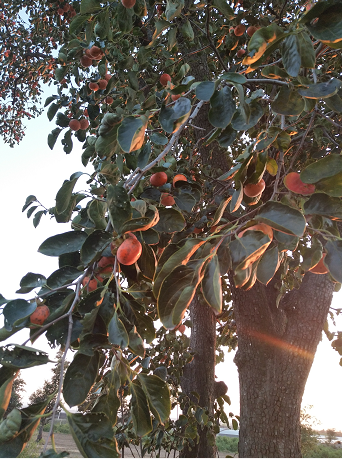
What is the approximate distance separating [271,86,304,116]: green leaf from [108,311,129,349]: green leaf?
51 cm

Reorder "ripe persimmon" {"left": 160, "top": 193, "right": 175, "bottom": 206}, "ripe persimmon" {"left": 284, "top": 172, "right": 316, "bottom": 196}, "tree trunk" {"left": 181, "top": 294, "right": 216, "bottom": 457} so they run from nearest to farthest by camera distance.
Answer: "ripe persimmon" {"left": 284, "top": 172, "right": 316, "bottom": 196}
"ripe persimmon" {"left": 160, "top": 193, "right": 175, "bottom": 206}
"tree trunk" {"left": 181, "top": 294, "right": 216, "bottom": 457}

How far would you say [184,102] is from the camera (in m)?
0.76

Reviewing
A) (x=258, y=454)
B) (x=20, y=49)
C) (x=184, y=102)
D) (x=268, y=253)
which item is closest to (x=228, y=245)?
(x=268, y=253)

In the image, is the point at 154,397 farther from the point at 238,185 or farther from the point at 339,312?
the point at 339,312

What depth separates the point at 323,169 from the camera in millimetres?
691

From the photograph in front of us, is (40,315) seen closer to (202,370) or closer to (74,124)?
(74,124)

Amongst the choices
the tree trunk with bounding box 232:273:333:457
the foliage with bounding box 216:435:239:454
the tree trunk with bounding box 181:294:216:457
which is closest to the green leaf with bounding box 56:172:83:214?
the tree trunk with bounding box 232:273:333:457

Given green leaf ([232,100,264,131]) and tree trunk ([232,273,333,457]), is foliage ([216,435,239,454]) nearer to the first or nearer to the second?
tree trunk ([232,273,333,457])

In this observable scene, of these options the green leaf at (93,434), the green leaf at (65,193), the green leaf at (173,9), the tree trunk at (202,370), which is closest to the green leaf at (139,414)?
the green leaf at (93,434)

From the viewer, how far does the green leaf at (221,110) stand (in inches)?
28.0

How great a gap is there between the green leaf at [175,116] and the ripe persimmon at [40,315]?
15.7 inches

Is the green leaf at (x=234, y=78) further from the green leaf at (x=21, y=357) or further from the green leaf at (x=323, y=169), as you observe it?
the green leaf at (x=21, y=357)

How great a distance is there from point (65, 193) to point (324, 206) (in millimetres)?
A: 504

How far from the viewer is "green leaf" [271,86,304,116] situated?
2.51 feet
